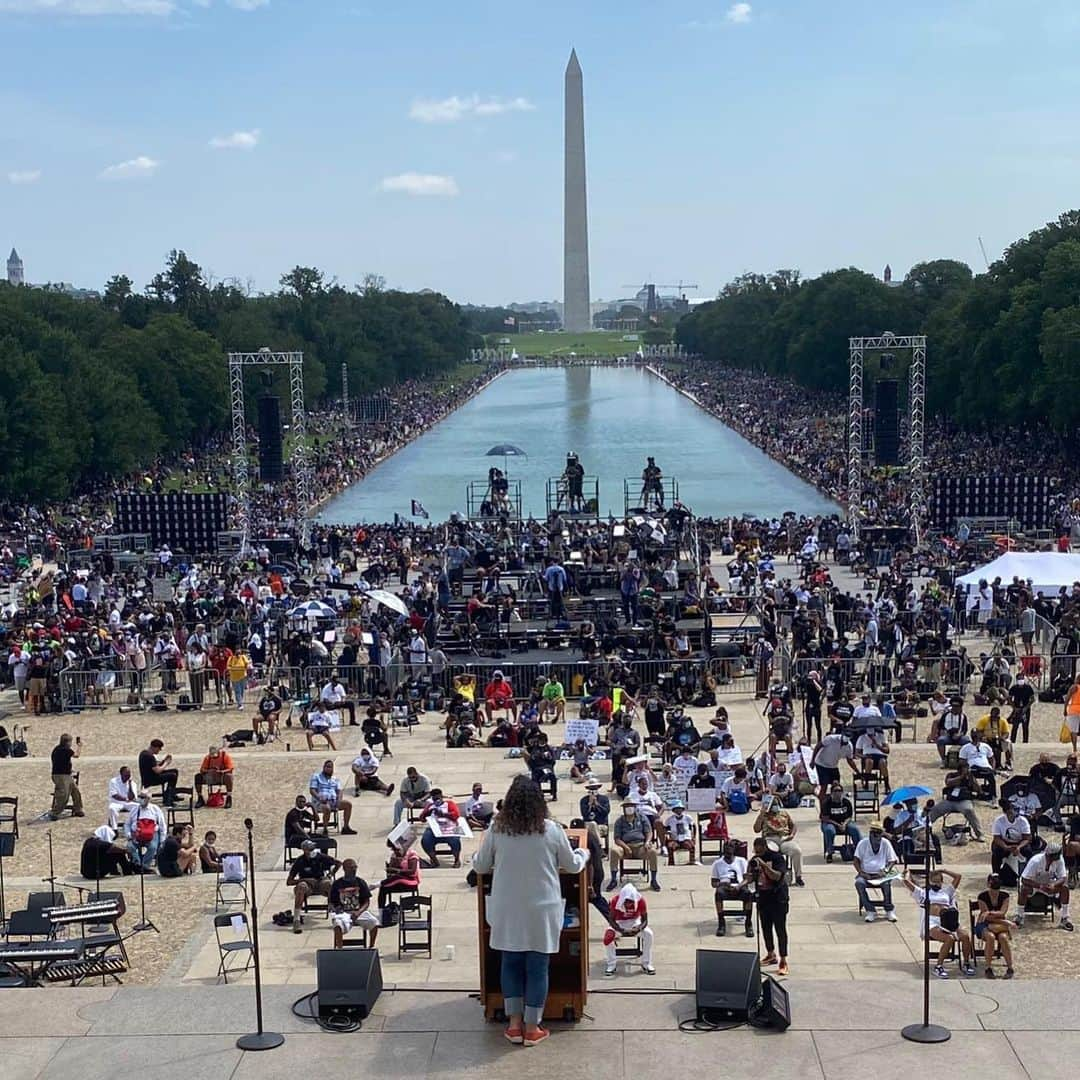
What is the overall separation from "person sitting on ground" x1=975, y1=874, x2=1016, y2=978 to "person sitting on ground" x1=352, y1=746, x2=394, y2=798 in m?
9.97

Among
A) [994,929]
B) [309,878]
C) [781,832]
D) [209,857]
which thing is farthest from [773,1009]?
[209,857]

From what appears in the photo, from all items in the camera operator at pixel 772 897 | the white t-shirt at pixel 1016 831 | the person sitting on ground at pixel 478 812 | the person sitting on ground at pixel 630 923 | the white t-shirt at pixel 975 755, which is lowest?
the person sitting on ground at pixel 478 812

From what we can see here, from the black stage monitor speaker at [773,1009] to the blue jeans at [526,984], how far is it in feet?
4.67

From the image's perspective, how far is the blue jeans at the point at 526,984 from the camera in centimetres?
1071

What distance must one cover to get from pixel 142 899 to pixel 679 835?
6279mm

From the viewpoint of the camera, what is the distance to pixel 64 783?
21.3 m

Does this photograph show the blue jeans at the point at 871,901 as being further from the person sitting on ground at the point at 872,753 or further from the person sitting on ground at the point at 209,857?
the person sitting on ground at the point at 209,857

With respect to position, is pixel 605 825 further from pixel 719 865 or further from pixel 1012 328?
pixel 1012 328

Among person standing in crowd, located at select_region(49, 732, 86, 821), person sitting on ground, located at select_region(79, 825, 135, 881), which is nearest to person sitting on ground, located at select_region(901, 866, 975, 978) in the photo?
person sitting on ground, located at select_region(79, 825, 135, 881)

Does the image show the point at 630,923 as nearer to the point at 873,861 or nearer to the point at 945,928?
the point at 945,928

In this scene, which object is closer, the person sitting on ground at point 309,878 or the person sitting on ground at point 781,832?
the person sitting on ground at point 309,878

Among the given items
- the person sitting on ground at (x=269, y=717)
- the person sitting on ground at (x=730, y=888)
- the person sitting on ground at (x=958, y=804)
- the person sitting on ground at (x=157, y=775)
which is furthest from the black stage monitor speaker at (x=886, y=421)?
the person sitting on ground at (x=730, y=888)

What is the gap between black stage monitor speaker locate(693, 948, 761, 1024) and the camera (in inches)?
429

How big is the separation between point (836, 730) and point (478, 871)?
12794 millimetres
